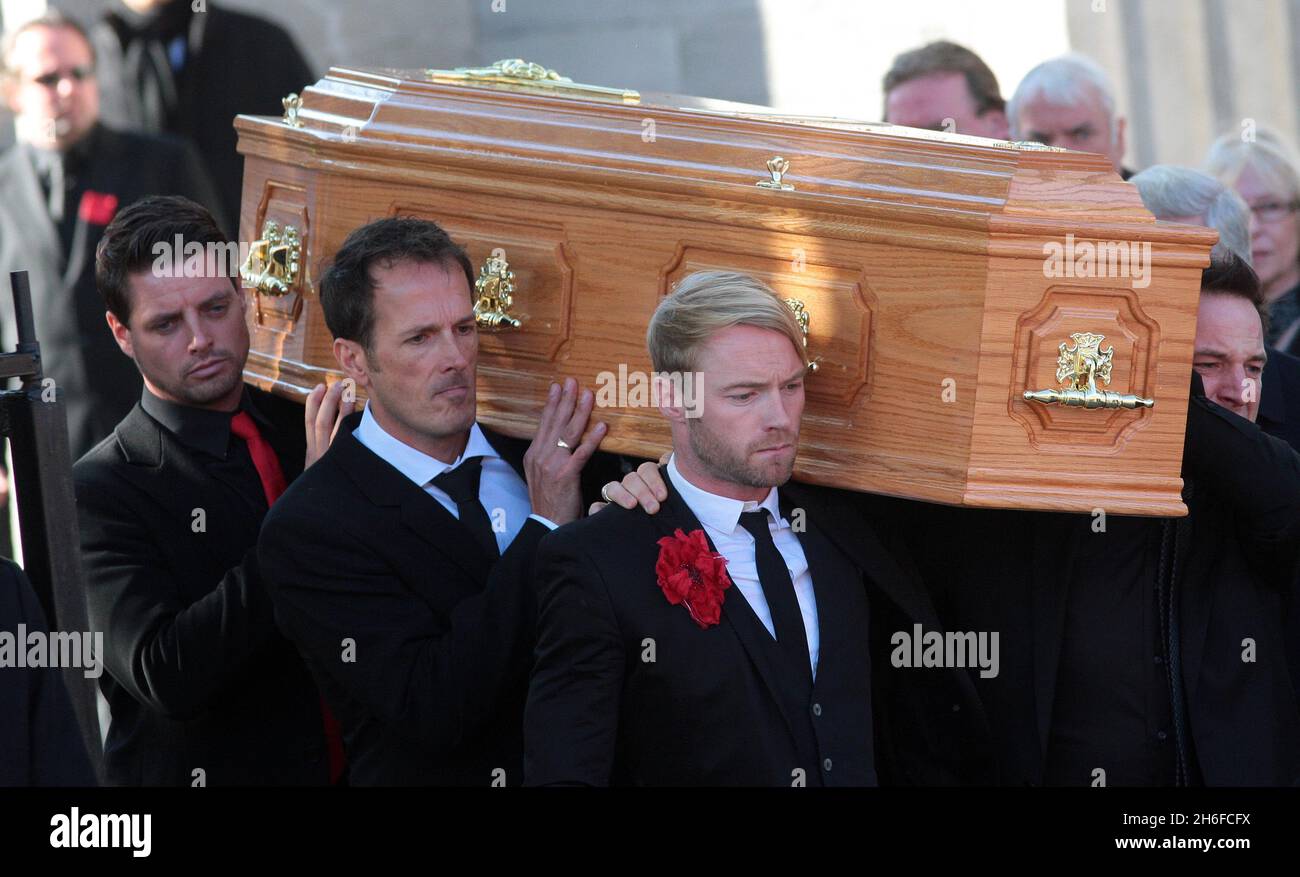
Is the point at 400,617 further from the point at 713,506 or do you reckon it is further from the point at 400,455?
the point at 713,506

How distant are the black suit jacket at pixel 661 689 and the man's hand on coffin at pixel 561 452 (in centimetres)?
35

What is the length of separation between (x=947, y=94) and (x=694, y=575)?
311 centimetres

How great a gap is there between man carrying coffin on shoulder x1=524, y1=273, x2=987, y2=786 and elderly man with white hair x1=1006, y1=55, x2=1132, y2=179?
7.65 ft

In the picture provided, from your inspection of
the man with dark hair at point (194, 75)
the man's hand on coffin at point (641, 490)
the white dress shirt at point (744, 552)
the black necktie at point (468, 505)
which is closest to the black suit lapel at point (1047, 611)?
the white dress shirt at point (744, 552)

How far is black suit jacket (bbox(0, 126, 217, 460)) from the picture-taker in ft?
21.6

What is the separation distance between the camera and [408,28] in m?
8.94

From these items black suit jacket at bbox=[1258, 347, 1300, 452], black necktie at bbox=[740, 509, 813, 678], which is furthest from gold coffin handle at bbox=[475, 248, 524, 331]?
black suit jacket at bbox=[1258, 347, 1300, 452]

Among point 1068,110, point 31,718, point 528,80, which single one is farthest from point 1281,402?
→ point 31,718

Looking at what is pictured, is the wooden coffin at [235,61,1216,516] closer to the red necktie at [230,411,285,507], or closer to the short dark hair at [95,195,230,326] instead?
the red necktie at [230,411,285,507]

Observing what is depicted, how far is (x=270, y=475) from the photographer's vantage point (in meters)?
4.18

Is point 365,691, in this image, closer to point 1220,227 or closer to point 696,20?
point 1220,227

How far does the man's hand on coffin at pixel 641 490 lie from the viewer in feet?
11.4

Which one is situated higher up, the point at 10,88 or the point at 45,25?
the point at 45,25

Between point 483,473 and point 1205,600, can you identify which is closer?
point 1205,600
